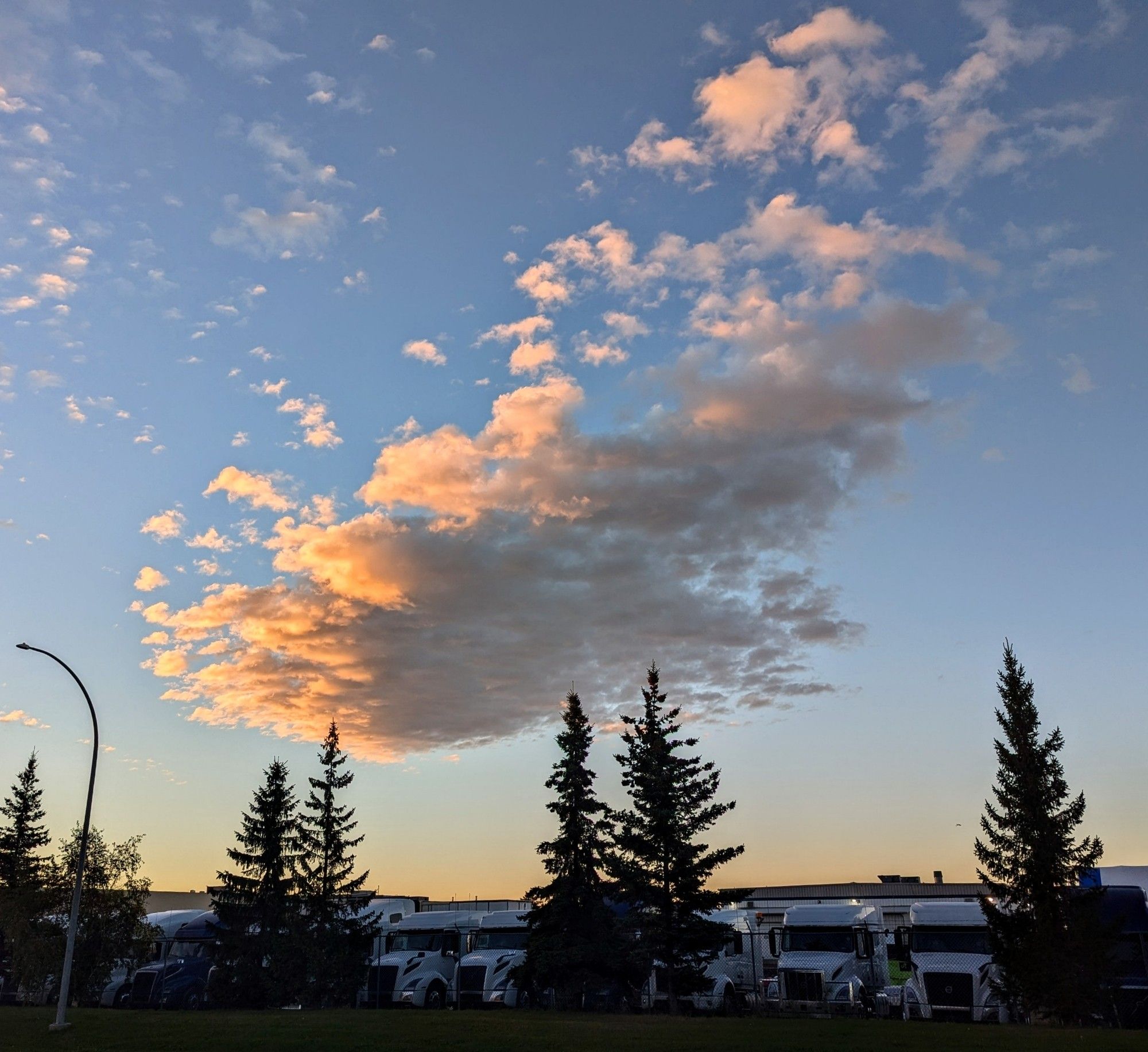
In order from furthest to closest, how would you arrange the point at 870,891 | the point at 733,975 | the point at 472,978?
the point at 870,891, the point at 472,978, the point at 733,975

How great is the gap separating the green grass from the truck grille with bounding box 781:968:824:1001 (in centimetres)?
694

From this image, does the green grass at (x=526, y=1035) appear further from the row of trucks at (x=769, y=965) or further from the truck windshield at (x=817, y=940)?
the truck windshield at (x=817, y=940)

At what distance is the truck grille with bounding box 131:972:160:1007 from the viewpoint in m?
40.3

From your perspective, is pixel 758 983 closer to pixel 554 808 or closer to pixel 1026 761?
pixel 554 808

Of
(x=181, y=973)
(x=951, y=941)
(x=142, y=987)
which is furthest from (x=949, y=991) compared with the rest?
(x=142, y=987)

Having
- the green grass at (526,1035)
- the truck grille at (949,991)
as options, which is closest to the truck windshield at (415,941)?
the green grass at (526,1035)

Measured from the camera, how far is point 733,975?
1486 inches

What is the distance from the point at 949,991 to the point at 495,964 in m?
16.5

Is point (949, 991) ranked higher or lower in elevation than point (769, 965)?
lower

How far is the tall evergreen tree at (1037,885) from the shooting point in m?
27.2

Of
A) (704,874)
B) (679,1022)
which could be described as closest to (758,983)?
(704,874)

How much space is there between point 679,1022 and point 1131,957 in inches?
558

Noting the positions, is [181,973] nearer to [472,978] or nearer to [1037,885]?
[472,978]

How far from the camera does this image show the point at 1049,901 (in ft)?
93.0
